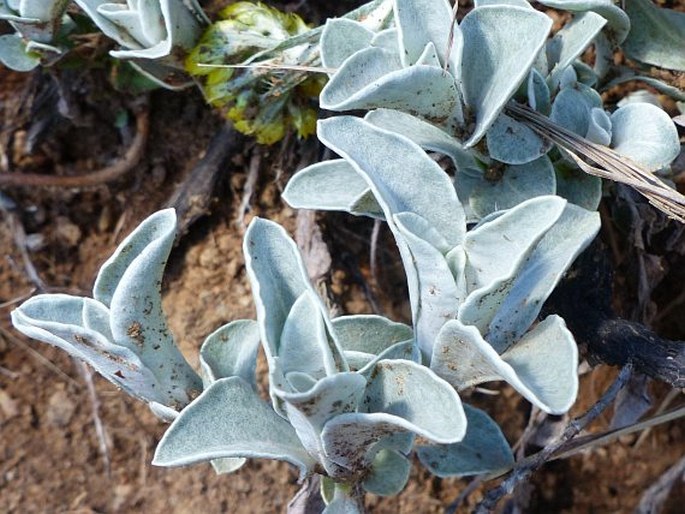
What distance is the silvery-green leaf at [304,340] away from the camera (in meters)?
1.03

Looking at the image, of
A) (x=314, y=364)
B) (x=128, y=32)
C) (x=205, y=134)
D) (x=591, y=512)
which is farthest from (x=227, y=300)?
(x=591, y=512)

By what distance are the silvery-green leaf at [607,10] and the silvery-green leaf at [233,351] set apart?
67cm

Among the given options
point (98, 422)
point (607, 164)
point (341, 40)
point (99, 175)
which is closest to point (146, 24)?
point (341, 40)

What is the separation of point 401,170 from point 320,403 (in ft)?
1.09

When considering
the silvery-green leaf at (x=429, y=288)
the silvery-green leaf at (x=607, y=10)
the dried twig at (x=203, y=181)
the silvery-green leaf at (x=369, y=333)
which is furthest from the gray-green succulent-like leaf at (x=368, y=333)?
the dried twig at (x=203, y=181)

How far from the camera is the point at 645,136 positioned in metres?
1.27

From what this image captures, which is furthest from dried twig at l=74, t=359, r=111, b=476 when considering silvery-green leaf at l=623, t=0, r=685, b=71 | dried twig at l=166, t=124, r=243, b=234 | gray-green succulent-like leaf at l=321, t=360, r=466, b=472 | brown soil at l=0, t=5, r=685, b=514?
silvery-green leaf at l=623, t=0, r=685, b=71

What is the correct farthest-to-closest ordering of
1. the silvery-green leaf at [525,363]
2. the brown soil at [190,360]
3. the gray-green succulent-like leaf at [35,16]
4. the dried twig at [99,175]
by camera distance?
the dried twig at [99,175]
the brown soil at [190,360]
the gray-green succulent-like leaf at [35,16]
the silvery-green leaf at [525,363]

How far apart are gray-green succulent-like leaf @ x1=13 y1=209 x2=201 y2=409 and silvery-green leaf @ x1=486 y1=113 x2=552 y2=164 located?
1.65 ft

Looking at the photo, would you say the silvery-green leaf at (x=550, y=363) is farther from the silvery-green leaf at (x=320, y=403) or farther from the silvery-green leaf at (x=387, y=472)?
the silvery-green leaf at (x=387, y=472)

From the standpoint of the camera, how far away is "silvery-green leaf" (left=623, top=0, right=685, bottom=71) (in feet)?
4.72

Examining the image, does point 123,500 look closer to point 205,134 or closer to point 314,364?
point 205,134

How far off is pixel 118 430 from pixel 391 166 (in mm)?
1093

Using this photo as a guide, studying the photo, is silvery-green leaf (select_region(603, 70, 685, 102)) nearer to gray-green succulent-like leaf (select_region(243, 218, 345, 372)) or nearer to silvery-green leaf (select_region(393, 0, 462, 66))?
silvery-green leaf (select_region(393, 0, 462, 66))
